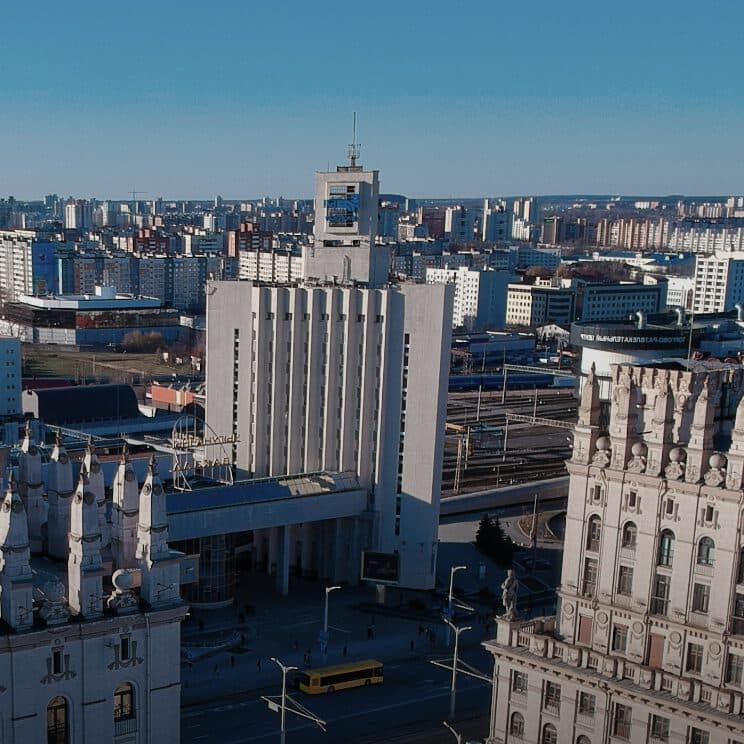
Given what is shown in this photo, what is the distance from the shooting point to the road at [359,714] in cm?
5309

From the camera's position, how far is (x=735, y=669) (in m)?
38.1

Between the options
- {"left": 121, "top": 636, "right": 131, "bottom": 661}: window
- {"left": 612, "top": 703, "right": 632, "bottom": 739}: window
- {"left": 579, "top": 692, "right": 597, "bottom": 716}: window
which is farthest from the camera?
{"left": 579, "top": 692, "right": 597, "bottom": 716}: window

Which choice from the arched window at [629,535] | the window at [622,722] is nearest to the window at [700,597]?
the arched window at [629,535]

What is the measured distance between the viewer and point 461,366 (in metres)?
185

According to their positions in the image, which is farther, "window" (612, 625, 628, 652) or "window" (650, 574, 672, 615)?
"window" (612, 625, 628, 652)

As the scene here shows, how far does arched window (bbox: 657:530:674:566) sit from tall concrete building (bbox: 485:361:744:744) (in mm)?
34

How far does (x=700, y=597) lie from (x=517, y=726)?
8.69 m

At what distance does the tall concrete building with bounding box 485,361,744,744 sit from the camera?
38156 millimetres

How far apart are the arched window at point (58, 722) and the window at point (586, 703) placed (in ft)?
58.5

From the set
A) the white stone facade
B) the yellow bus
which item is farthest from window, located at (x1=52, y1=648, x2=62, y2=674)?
the yellow bus

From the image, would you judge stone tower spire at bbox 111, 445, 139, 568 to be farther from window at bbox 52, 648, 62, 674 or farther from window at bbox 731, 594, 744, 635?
window at bbox 731, 594, 744, 635

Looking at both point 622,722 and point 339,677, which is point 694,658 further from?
point 339,677

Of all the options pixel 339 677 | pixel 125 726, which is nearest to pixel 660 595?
pixel 125 726

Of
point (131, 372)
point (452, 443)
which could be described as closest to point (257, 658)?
point (452, 443)
